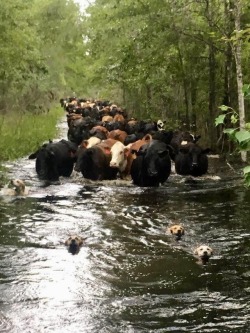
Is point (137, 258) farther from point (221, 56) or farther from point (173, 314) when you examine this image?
point (221, 56)

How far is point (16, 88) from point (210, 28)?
16.3 metres

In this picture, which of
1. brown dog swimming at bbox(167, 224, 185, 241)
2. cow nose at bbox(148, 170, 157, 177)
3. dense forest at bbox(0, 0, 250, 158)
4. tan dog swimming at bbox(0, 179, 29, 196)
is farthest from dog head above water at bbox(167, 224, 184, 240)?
dense forest at bbox(0, 0, 250, 158)

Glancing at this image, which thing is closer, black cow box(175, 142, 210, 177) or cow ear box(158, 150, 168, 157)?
cow ear box(158, 150, 168, 157)

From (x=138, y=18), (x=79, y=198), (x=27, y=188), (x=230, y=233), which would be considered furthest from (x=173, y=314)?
(x=138, y=18)

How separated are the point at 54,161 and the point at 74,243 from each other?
7.15m

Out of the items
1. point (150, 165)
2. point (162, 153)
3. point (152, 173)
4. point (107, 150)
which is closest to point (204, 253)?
point (152, 173)

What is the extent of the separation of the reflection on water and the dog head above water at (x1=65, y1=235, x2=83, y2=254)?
0.32 ft

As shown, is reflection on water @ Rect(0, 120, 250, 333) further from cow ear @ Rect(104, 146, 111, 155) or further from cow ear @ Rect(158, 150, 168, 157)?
cow ear @ Rect(104, 146, 111, 155)

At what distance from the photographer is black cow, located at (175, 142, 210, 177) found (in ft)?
55.5

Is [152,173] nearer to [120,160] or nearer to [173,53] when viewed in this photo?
[120,160]

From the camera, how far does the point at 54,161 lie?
16391mm

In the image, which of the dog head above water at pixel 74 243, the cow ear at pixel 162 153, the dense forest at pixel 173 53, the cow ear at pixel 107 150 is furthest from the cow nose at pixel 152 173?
the dog head above water at pixel 74 243

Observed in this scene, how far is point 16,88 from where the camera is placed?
110ft

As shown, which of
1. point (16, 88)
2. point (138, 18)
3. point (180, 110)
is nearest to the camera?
point (138, 18)
